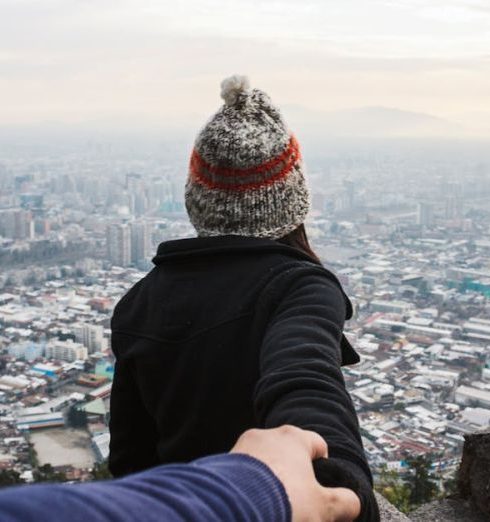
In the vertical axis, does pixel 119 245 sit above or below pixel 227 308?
below

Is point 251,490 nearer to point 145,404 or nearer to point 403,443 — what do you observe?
point 145,404

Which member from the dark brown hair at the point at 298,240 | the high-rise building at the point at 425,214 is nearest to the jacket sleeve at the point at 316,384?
the dark brown hair at the point at 298,240

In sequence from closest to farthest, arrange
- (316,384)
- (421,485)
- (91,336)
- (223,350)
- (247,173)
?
(316,384), (223,350), (247,173), (421,485), (91,336)

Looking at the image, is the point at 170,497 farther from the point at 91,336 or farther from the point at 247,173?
the point at 91,336

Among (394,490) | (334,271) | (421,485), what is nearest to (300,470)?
A: (334,271)

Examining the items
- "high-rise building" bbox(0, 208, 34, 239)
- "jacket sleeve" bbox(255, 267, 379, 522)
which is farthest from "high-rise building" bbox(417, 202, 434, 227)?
"jacket sleeve" bbox(255, 267, 379, 522)

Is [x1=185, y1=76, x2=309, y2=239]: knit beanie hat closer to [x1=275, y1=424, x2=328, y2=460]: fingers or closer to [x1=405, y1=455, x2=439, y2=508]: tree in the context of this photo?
[x1=275, y1=424, x2=328, y2=460]: fingers
